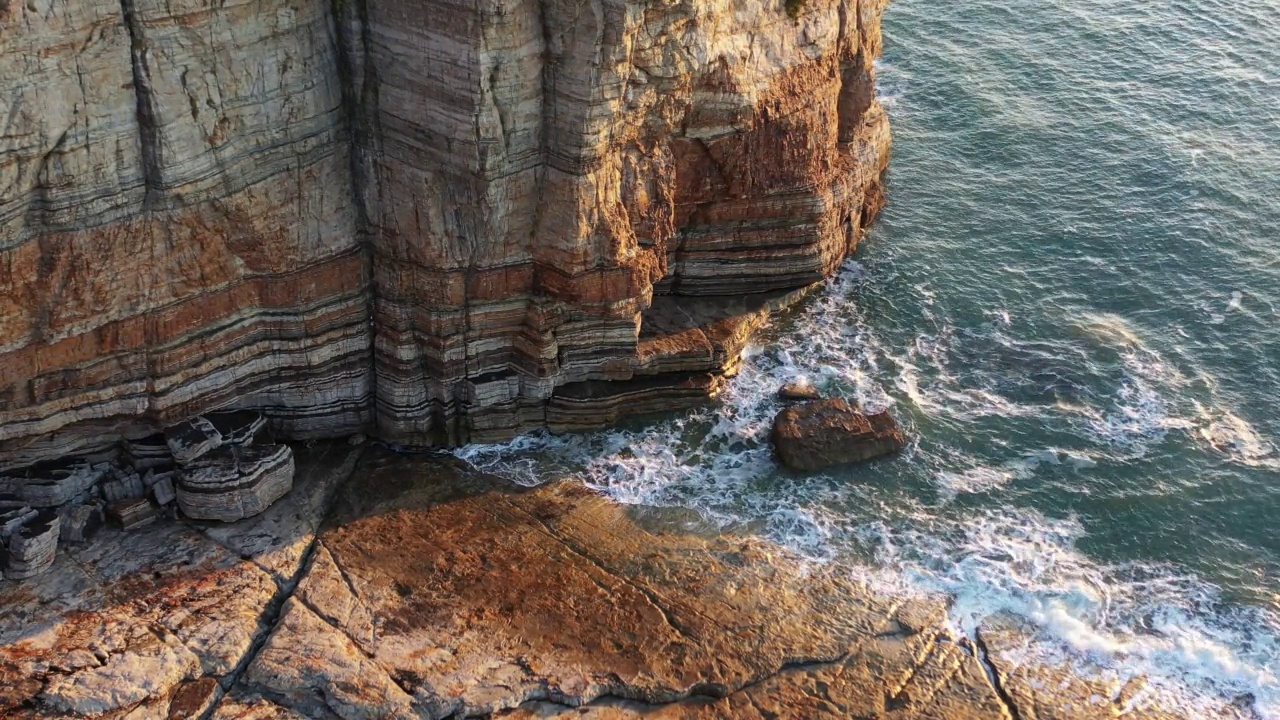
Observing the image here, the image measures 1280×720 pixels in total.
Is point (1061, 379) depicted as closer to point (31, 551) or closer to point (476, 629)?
point (476, 629)

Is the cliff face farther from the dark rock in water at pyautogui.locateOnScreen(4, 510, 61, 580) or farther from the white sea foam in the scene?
the dark rock in water at pyautogui.locateOnScreen(4, 510, 61, 580)

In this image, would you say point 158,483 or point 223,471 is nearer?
point 223,471

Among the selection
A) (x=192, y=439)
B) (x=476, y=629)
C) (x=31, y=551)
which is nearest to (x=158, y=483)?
(x=192, y=439)

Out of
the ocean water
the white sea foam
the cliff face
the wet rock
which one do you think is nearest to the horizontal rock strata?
the wet rock

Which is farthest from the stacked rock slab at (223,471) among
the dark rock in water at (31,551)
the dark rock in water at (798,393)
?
the dark rock in water at (798,393)

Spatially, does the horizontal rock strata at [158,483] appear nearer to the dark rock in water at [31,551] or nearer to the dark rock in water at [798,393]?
the dark rock in water at [31,551]

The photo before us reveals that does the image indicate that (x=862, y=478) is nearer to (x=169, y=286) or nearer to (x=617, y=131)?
(x=617, y=131)

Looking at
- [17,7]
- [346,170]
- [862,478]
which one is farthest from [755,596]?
[17,7]
